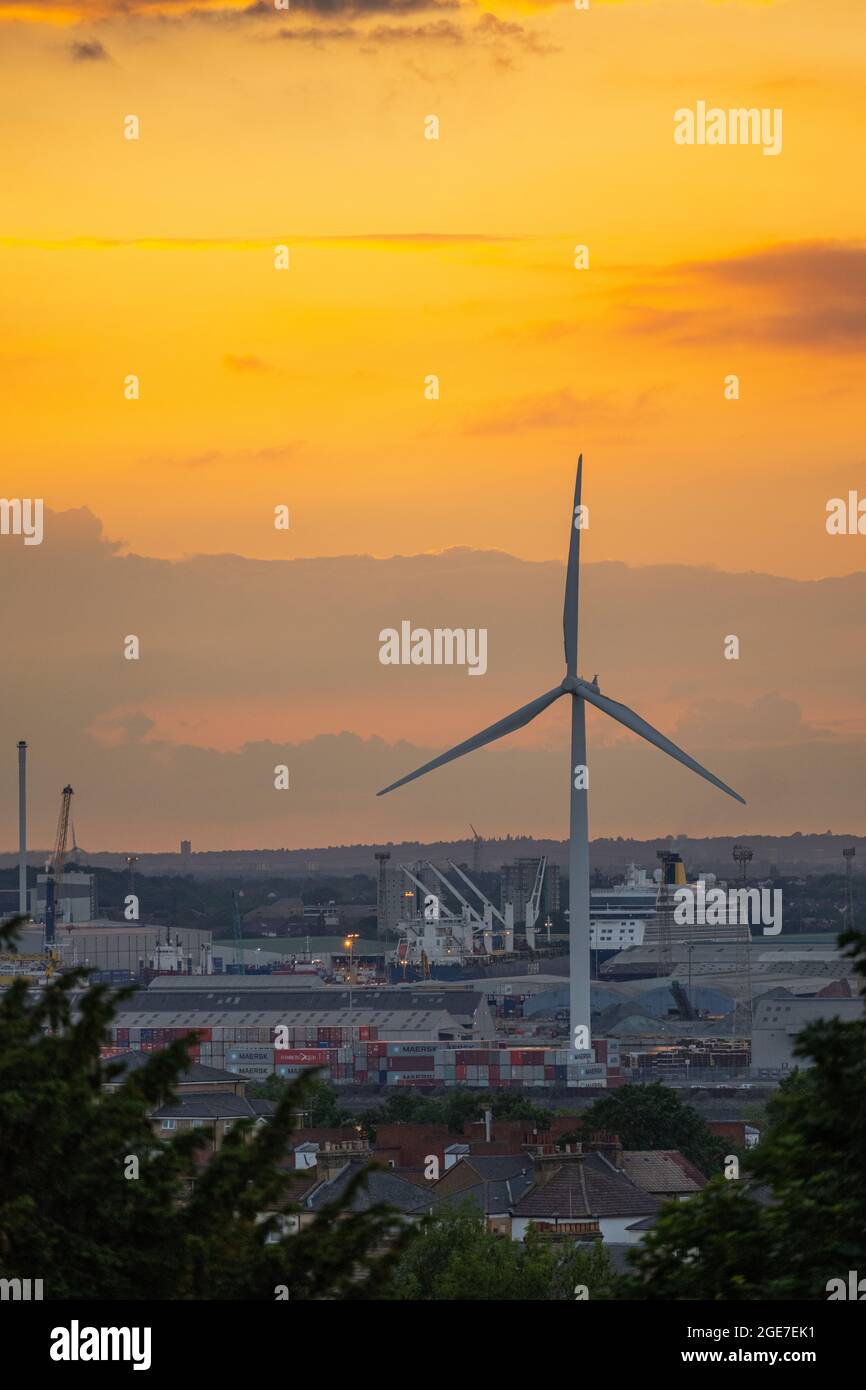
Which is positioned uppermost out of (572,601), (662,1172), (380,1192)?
(572,601)

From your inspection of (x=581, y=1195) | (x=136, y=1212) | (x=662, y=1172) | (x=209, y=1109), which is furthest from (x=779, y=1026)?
(x=136, y=1212)

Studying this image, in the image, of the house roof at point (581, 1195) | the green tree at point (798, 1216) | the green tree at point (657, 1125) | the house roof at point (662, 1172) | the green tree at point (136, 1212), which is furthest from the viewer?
the green tree at point (657, 1125)

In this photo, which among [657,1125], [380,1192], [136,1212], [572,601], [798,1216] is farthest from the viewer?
[572,601]

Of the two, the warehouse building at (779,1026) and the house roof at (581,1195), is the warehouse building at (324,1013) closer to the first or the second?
the warehouse building at (779,1026)

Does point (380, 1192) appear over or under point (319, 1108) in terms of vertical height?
under

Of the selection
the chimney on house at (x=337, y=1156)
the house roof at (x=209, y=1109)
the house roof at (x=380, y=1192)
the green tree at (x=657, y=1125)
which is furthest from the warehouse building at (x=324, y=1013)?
the house roof at (x=380, y=1192)

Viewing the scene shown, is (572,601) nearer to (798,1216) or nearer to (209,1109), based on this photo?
(209,1109)
